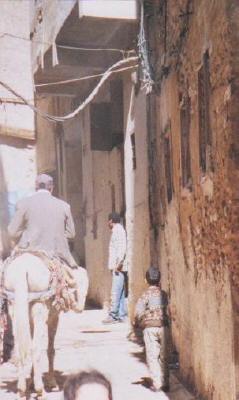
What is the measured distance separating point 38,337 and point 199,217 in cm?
183

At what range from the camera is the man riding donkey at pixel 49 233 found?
22.2 ft

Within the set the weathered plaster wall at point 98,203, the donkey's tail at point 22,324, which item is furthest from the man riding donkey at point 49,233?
the weathered plaster wall at point 98,203

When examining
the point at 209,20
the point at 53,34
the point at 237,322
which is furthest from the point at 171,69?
the point at 53,34

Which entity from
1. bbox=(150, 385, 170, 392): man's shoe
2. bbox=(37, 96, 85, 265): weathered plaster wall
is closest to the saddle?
bbox=(150, 385, 170, 392): man's shoe

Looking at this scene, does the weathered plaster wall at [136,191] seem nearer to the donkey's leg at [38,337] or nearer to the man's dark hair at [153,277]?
the man's dark hair at [153,277]

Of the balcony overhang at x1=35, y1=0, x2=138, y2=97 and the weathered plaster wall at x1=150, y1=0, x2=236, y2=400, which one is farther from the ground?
the balcony overhang at x1=35, y1=0, x2=138, y2=97

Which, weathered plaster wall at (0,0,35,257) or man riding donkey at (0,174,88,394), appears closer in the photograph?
man riding donkey at (0,174,88,394)

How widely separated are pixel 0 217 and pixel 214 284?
403 cm

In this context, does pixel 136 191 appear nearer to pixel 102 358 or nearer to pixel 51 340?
pixel 102 358

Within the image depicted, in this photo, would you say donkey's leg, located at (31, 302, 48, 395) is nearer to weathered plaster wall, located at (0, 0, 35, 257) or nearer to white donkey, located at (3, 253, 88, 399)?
white donkey, located at (3, 253, 88, 399)

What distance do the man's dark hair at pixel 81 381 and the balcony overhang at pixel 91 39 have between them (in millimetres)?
7710

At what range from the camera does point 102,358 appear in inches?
344

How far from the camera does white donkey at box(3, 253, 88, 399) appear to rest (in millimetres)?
6145

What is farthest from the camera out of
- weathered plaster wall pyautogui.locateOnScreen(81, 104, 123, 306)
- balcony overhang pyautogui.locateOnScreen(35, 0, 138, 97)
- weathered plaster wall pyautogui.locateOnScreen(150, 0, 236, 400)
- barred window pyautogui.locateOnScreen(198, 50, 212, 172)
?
weathered plaster wall pyautogui.locateOnScreen(81, 104, 123, 306)
